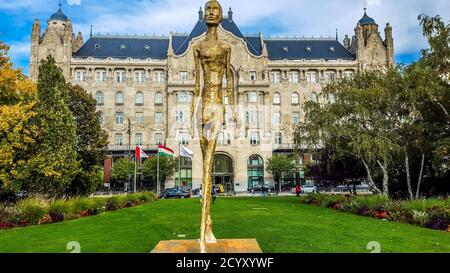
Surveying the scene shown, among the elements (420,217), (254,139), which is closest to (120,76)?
(254,139)

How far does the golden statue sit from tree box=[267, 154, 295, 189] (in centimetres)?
5750

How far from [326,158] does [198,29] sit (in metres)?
49.9

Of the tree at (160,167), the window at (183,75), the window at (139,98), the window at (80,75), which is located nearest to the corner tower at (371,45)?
the window at (183,75)

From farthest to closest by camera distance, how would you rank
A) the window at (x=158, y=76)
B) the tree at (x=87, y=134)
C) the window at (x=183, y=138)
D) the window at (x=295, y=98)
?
the window at (x=295, y=98) < the window at (x=158, y=76) < the window at (x=183, y=138) < the tree at (x=87, y=134)

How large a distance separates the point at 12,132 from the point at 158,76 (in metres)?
52.5

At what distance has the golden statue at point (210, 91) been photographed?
9.06 meters

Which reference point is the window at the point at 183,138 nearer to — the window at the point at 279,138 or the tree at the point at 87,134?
the window at the point at 279,138

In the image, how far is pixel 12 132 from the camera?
25.8m

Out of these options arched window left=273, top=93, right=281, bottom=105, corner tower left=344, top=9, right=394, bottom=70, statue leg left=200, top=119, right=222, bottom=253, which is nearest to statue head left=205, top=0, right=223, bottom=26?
statue leg left=200, top=119, right=222, bottom=253

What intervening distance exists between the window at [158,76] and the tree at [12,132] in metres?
47.2

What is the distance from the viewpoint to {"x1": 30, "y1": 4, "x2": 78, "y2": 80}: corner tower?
73.2 m

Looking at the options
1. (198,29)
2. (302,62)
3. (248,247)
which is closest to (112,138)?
(198,29)
